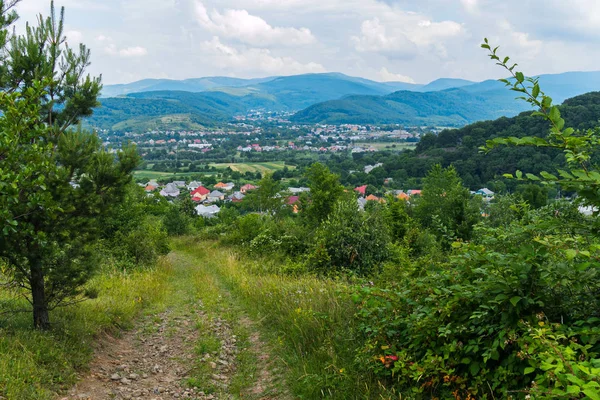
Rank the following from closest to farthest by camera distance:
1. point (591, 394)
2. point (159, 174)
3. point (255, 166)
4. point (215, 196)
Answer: point (591, 394) → point (215, 196) → point (159, 174) → point (255, 166)

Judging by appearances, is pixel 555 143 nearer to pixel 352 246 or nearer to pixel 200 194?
pixel 352 246

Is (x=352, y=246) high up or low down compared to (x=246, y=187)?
up

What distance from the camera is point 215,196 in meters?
82.4

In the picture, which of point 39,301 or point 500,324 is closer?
point 500,324

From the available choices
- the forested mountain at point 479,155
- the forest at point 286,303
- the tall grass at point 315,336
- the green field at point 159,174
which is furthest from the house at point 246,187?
the tall grass at point 315,336

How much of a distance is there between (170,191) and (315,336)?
8012 cm

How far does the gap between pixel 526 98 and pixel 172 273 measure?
12782 mm

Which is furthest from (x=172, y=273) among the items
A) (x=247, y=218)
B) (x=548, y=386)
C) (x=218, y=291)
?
(x=548, y=386)

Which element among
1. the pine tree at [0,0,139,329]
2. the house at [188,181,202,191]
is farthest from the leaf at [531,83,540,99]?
the house at [188,181,202,191]

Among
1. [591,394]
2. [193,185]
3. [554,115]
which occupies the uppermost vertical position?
[554,115]

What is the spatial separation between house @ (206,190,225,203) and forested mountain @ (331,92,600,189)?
27.7 meters

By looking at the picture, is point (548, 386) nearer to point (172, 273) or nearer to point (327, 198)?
point (172, 273)

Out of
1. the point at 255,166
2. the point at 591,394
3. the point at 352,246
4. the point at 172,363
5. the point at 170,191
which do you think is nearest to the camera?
the point at 591,394

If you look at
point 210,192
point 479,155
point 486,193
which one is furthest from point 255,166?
point 486,193
